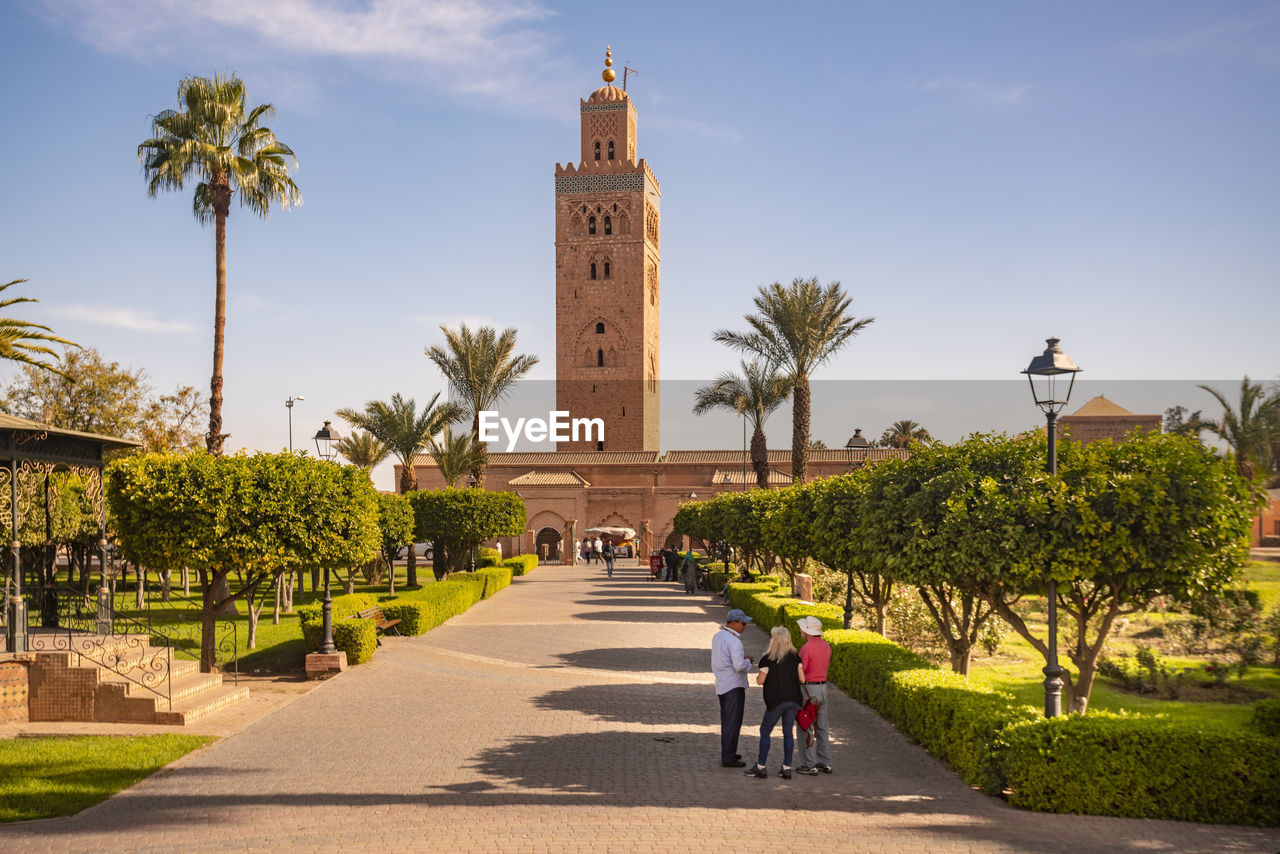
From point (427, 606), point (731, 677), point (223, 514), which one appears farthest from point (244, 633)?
point (731, 677)

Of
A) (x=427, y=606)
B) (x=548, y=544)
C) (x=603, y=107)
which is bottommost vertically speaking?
(x=548, y=544)

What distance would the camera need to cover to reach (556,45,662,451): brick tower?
68.6 metres

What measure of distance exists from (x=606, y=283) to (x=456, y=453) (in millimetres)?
31017

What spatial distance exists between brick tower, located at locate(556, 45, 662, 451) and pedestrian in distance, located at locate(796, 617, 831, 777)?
5850cm

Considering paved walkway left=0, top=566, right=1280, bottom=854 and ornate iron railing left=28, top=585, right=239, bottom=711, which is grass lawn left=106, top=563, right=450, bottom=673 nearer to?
ornate iron railing left=28, top=585, right=239, bottom=711

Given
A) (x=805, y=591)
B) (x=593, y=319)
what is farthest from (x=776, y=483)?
(x=805, y=591)

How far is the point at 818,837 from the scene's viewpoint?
7340mm

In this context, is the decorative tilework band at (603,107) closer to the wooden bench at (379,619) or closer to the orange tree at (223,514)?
the wooden bench at (379,619)

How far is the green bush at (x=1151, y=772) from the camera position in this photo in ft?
25.7

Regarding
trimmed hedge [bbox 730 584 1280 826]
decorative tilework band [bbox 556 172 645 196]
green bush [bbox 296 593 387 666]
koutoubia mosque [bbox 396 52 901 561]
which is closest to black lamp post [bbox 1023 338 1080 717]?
trimmed hedge [bbox 730 584 1280 826]

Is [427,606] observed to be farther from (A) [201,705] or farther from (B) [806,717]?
(B) [806,717]

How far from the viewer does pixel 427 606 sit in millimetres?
21266

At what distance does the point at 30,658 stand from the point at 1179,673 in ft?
58.2

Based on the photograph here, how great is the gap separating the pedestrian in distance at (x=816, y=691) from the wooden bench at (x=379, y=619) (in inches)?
441
